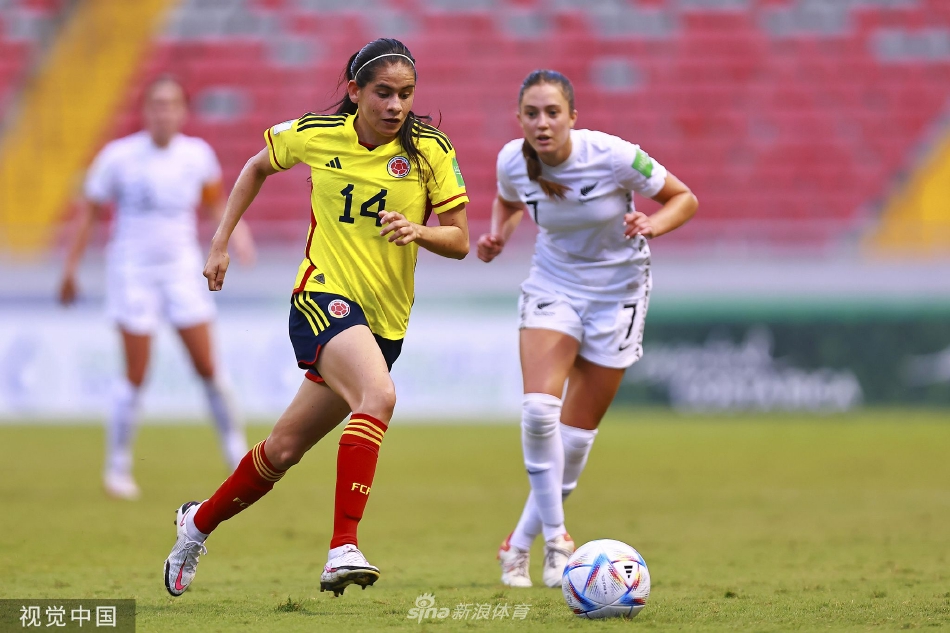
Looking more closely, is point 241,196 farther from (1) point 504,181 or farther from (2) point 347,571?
(2) point 347,571

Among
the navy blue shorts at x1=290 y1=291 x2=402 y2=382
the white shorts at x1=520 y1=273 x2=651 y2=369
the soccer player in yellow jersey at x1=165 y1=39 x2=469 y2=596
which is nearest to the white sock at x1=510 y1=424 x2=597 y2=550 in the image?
the white shorts at x1=520 y1=273 x2=651 y2=369

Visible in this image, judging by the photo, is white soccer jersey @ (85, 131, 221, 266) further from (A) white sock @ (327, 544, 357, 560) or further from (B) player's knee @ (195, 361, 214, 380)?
(A) white sock @ (327, 544, 357, 560)

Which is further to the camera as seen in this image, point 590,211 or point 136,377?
point 136,377

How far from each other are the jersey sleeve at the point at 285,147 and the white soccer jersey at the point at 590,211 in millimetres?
1242

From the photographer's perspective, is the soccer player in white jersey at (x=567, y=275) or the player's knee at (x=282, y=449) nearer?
the player's knee at (x=282, y=449)

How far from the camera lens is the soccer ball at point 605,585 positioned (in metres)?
4.82

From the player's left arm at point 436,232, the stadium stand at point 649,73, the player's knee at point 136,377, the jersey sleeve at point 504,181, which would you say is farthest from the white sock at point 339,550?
the stadium stand at point 649,73

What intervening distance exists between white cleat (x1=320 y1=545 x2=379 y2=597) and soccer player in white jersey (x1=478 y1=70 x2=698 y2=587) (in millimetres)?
1405

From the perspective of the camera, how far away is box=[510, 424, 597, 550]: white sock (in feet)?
20.1

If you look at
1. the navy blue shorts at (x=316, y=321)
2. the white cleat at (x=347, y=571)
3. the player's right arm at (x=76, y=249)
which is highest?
the player's right arm at (x=76, y=249)

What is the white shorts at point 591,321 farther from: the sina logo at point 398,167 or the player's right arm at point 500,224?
the sina logo at point 398,167

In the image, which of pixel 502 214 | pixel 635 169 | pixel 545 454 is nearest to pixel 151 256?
pixel 502 214

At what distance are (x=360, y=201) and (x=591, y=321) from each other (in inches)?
58.6

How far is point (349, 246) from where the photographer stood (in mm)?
5246
